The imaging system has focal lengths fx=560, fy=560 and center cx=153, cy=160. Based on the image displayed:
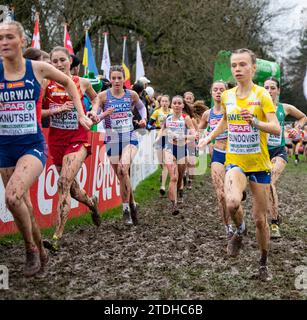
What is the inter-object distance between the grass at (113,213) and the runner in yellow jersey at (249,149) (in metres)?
2.87

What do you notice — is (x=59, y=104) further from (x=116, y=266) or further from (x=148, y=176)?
(x=148, y=176)

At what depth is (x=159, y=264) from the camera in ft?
19.6

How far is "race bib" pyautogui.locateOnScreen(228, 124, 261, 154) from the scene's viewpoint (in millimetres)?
5504

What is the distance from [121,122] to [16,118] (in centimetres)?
342

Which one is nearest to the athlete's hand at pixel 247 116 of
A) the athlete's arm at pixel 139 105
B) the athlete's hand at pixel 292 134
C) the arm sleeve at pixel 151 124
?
the athlete's hand at pixel 292 134

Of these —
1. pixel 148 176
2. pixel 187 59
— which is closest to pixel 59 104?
pixel 148 176

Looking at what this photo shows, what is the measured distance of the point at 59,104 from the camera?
6.81 metres

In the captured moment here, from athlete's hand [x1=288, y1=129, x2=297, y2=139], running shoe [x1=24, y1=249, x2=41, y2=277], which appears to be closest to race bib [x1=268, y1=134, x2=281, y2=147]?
→ athlete's hand [x1=288, y1=129, x2=297, y2=139]

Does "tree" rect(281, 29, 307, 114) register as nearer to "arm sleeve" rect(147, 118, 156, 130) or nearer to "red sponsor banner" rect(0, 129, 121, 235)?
"arm sleeve" rect(147, 118, 156, 130)

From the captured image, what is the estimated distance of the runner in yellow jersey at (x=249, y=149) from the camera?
17.9ft

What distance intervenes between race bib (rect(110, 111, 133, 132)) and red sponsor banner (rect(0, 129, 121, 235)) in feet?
3.25

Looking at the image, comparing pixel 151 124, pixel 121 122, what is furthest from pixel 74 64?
pixel 151 124

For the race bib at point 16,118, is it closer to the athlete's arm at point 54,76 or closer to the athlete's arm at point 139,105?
the athlete's arm at point 54,76
